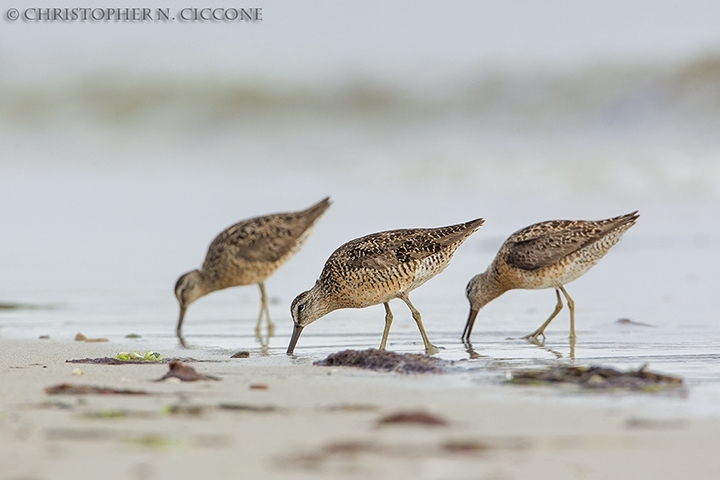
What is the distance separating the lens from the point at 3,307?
9641 mm

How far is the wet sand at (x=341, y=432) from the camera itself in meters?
3.51

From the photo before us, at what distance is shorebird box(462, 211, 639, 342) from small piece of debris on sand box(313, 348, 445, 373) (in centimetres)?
255

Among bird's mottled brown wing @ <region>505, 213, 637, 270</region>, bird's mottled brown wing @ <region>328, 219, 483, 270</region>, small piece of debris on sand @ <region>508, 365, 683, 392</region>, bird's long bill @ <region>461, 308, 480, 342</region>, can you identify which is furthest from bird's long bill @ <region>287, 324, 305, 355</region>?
small piece of debris on sand @ <region>508, 365, 683, 392</region>

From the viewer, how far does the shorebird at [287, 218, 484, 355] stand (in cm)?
779

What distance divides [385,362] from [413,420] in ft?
5.80

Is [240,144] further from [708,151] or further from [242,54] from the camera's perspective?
[708,151]

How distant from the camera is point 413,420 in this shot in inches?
160

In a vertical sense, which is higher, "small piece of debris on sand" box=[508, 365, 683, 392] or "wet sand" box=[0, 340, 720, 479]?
"small piece of debris on sand" box=[508, 365, 683, 392]

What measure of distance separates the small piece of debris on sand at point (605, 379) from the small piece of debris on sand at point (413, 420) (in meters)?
1.11

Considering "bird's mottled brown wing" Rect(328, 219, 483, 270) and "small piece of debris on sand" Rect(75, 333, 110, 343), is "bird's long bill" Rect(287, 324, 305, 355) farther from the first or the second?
"small piece of debris on sand" Rect(75, 333, 110, 343)

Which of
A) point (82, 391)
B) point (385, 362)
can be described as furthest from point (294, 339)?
point (82, 391)

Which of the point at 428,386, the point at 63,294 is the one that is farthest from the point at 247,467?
the point at 63,294

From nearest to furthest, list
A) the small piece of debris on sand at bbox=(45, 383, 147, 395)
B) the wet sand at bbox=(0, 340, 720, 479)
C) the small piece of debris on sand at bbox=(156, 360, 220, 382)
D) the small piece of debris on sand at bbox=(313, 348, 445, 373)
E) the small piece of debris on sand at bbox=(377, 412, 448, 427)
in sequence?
1. the wet sand at bbox=(0, 340, 720, 479)
2. the small piece of debris on sand at bbox=(377, 412, 448, 427)
3. the small piece of debris on sand at bbox=(45, 383, 147, 395)
4. the small piece of debris on sand at bbox=(156, 360, 220, 382)
5. the small piece of debris on sand at bbox=(313, 348, 445, 373)

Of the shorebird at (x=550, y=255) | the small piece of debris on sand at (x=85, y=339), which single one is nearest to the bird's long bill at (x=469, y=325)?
the shorebird at (x=550, y=255)
